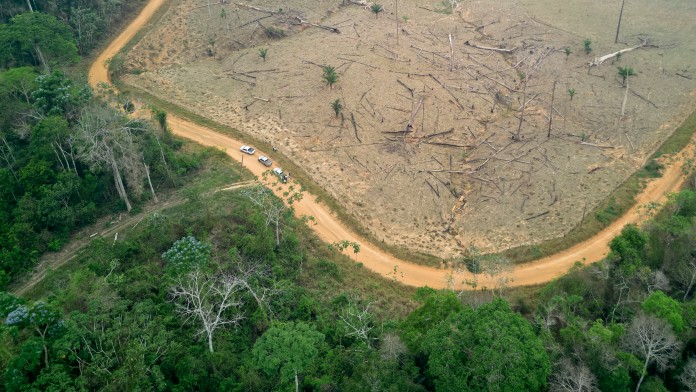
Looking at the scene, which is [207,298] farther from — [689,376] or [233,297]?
[689,376]

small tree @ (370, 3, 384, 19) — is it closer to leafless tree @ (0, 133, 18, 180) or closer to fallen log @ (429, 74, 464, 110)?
fallen log @ (429, 74, 464, 110)

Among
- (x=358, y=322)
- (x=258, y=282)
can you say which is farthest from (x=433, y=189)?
(x=258, y=282)

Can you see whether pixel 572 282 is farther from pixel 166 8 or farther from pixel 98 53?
pixel 166 8

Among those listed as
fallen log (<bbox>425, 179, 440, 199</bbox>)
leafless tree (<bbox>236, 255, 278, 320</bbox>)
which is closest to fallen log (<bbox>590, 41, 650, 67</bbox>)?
fallen log (<bbox>425, 179, 440, 199</bbox>)

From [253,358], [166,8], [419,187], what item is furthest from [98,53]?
[253,358]

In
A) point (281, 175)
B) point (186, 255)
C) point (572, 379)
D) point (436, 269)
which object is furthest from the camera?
point (281, 175)

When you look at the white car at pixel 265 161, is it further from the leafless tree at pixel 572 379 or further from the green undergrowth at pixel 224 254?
the leafless tree at pixel 572 379

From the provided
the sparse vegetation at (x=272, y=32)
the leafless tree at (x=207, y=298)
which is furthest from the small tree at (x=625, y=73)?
the leafless tree at (x=207, y=298)
